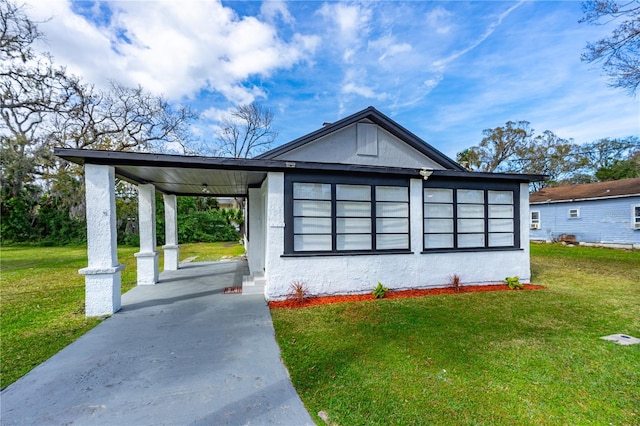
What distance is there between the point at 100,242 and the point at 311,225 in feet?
13.2

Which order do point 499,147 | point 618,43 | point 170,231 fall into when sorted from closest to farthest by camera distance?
point 618,43 → point 170,231 → point 499,147

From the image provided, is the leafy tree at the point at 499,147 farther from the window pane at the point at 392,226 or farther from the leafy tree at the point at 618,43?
the window pane at the point at 392,226

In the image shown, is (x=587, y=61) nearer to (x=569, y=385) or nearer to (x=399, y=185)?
(x=399, y=185)

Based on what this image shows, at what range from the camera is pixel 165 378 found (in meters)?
3.10

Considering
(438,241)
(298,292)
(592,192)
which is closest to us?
(298,292)

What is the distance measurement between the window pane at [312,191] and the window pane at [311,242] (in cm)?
89

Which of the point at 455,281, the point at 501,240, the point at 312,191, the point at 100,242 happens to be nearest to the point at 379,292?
the point at 455,281

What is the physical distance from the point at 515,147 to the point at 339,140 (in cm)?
2992

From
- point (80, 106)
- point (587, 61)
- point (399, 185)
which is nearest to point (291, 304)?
A: point (399, 185)

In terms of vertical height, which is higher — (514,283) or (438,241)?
(438,241)

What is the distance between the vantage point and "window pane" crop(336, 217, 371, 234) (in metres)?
6.52

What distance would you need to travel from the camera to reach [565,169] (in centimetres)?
2873

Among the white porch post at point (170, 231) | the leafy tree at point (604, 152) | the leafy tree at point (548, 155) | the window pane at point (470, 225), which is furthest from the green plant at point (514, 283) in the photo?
the leafy tree at point (604, 152)

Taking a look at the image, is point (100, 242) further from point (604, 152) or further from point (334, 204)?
point (604, 152)
